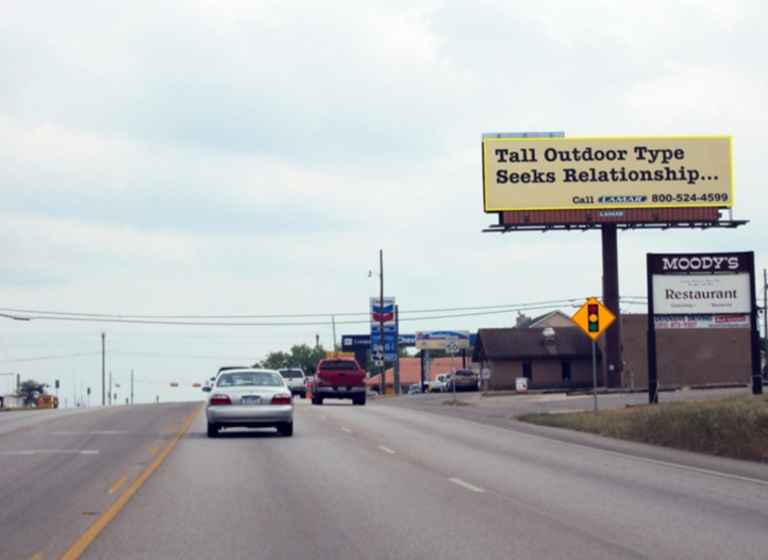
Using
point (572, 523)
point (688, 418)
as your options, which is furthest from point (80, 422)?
point (572, 523)

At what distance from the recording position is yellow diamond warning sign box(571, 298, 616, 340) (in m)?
29.9

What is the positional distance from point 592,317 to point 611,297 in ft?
88.5

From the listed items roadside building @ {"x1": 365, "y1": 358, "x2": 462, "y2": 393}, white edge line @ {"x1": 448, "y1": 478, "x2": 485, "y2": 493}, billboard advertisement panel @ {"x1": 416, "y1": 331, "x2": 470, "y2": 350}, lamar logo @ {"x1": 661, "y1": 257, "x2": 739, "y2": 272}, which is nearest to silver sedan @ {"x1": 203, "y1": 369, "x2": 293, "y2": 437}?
white edge line @ {"x1": 448, "y1": 478, "x2": 485, "y2": 493}

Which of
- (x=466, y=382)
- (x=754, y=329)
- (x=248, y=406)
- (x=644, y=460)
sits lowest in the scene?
(x=466, y=382)

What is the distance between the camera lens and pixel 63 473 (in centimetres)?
1555

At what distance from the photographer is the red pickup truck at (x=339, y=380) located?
4344 centimetres

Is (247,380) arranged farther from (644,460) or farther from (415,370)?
(415,370)

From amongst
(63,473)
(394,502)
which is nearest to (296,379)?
(63,473)

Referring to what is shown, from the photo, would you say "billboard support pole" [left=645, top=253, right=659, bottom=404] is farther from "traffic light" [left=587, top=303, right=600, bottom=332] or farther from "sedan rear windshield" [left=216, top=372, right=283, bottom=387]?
"sedan rear windshield" [left=216, top=372, right=283, bottom=387]

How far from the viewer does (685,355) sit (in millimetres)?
61969

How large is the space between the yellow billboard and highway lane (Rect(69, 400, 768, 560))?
38782mm

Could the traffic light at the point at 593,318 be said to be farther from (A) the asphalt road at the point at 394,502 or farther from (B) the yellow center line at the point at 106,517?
(B) the yellow center line at the point at 106,517

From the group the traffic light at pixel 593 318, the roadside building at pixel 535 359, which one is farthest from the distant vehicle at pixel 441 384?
the traffic light at pixel 593 318

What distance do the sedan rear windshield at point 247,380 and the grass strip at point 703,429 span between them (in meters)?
7.99
